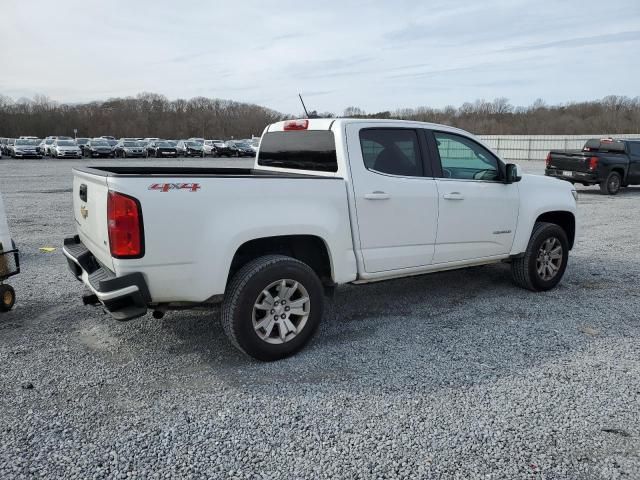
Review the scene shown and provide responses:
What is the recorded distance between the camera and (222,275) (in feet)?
12.6

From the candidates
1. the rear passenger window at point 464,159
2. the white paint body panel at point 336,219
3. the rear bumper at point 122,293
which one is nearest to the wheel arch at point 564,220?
the white paint body panel at point 336,219

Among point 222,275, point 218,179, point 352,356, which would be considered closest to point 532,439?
point 352,356

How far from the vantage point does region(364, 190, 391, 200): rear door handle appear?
14.7 feet

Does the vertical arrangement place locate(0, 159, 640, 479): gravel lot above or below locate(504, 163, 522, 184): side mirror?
below

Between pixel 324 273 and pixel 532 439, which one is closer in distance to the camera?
pixel 532 439

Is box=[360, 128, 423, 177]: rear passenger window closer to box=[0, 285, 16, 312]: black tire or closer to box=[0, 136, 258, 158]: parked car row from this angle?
box=[0, 285, 16, 312]: black tire

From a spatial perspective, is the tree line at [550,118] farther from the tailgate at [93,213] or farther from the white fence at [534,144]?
the tailgate at [93,213]

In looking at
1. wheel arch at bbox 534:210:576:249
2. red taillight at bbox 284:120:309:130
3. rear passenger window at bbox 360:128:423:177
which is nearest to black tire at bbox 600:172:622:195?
wheel arch at bbox 534:210:576:249

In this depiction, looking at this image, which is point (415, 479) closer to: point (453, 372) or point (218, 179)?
point (453, 372)

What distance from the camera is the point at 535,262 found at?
5.91 meters

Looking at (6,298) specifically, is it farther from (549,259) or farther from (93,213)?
(549,259)

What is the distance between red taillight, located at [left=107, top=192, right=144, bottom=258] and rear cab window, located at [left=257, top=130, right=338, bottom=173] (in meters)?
1.79

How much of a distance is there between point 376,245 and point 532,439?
6.57ft

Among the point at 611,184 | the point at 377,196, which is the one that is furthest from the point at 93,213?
the point at 611,184
